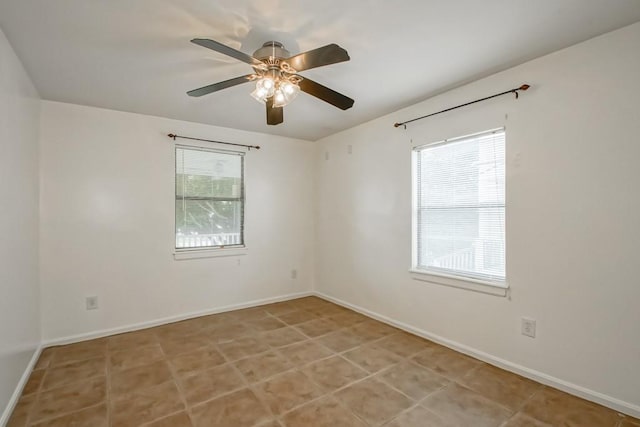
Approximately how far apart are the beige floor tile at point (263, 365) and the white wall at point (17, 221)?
1486mm

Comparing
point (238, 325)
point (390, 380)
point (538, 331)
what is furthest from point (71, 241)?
point (538, 331)

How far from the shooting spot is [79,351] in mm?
2918

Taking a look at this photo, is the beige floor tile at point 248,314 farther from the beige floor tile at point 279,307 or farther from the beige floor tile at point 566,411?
the beige floor tile at point 566,411

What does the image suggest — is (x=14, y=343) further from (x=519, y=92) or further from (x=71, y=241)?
(x=519, y=92)

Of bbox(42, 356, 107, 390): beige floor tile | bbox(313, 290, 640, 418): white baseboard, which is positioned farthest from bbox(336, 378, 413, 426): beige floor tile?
bbox(42, 356, 107, 390): beige floor tile

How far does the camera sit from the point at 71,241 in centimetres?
317

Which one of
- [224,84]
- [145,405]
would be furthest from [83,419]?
[224,84]

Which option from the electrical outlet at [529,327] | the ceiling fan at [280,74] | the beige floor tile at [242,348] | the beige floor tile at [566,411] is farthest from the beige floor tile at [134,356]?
the electrical outlet at [529,327]

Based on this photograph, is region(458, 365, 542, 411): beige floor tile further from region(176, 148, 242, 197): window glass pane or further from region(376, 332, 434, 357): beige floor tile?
region(176, 148, 242, 197): window glass pane

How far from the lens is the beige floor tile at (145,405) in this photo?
1934 millimetres

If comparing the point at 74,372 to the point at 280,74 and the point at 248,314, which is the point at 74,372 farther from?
the point at 280,74

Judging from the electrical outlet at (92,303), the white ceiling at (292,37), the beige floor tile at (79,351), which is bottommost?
the beige floor tile at (79,351)

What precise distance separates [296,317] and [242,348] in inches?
38.6

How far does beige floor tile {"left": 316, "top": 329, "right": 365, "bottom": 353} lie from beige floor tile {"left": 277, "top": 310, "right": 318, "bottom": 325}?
539 mm
